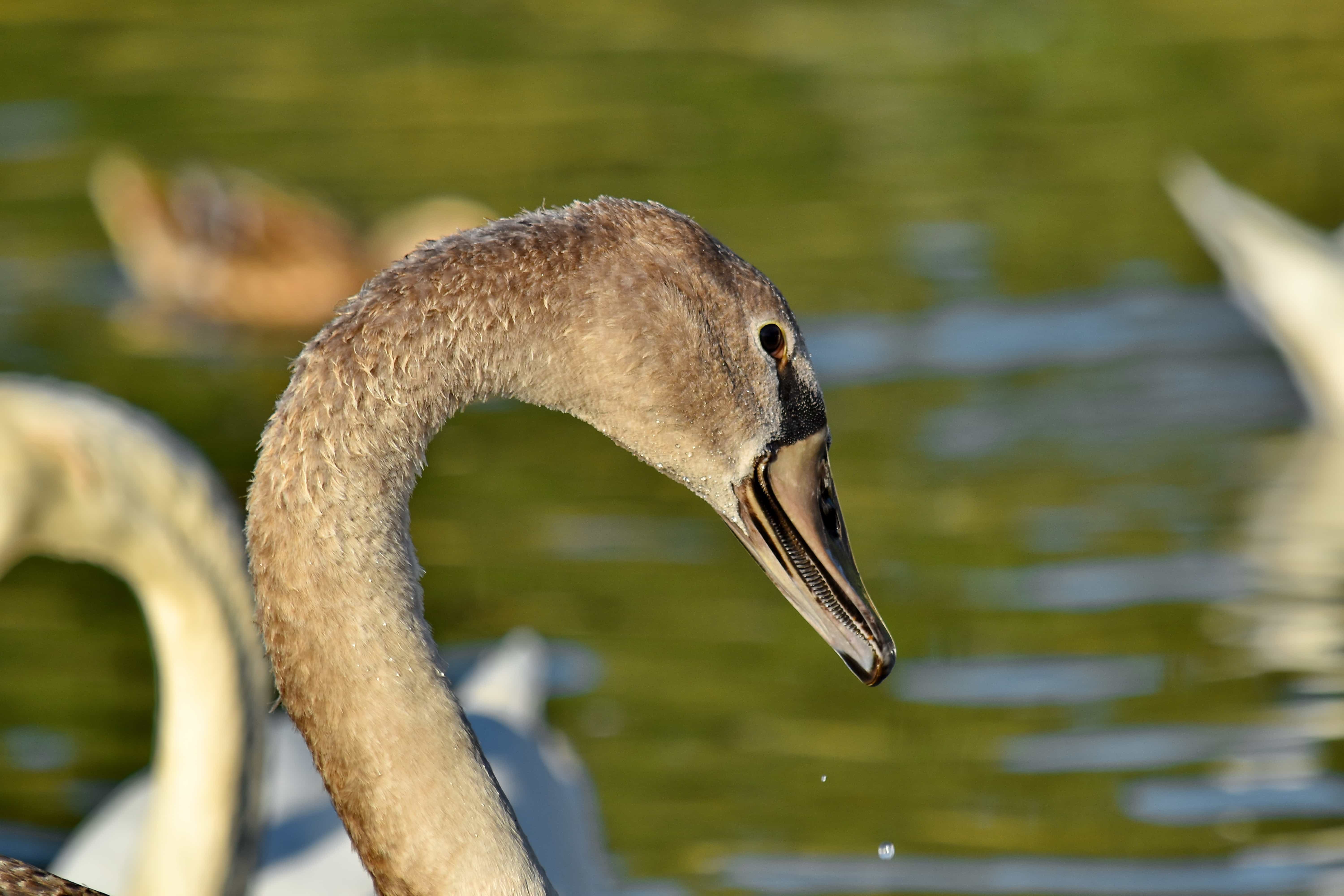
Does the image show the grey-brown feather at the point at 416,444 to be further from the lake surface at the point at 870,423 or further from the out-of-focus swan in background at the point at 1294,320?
the out-of-focus swan in background at the point at 1294,320

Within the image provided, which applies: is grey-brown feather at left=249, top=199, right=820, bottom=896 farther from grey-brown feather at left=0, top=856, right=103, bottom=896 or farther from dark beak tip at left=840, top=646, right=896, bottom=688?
dark beak tip at left=840, top=646, right=896, bottom=688

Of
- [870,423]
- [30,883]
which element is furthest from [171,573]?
[870,423]

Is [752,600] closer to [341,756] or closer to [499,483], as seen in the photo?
[499,483]

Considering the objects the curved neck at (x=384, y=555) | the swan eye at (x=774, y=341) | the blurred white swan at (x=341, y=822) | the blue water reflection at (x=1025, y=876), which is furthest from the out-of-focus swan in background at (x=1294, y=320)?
the curved neck at (x=384, y=555)

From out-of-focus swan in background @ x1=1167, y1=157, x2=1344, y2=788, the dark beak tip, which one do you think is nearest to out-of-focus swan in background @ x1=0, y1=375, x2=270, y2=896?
the dark beak tip

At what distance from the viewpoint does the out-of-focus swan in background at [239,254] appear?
9.88m

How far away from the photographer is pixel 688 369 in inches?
118

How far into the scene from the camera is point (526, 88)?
503 inches

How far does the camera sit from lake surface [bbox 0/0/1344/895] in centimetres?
557

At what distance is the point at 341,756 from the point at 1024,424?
5372 mm

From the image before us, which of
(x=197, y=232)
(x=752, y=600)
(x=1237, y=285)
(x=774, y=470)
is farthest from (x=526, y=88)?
(x=774, y=470)

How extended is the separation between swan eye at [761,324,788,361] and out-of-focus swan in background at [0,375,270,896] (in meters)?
1.42

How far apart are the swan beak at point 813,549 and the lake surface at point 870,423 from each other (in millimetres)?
1999

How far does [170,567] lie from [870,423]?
4297mm
